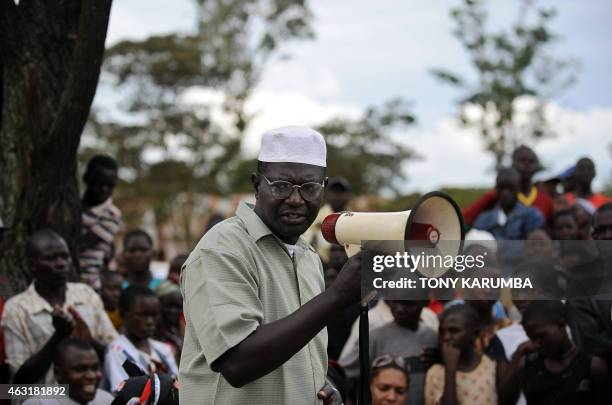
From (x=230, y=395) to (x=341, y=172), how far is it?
23.0 metres

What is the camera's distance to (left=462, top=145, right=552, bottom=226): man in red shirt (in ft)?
25.3

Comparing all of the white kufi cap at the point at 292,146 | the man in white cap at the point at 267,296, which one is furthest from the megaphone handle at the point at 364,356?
the white kufi cap at the point at 292,146

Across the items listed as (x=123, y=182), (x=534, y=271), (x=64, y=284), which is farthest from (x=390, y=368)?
(x=123, y=182)

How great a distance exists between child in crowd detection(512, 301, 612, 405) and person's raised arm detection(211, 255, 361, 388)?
2474 mm

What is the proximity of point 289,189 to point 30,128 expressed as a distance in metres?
3.47

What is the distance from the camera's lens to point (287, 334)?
2330mm

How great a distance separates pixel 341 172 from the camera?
25.4 m

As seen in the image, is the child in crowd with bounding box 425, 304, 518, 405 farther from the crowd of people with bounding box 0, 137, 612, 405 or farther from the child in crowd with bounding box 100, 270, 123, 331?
the child in crowd with bounding box 100, 270, 123, 331

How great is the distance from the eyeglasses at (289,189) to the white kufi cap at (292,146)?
8cm

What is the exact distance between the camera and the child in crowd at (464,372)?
16.5ft

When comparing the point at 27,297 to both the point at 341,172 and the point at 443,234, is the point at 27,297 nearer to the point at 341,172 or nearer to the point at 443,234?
the point at 443,234

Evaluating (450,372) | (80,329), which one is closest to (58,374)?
(80,329)

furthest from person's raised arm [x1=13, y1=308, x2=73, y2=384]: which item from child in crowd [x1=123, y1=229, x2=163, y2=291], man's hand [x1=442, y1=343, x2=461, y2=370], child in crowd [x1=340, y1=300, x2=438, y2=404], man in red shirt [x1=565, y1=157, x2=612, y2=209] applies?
man in red shirt [x1=565, y1=157, x2=612, y2=209]

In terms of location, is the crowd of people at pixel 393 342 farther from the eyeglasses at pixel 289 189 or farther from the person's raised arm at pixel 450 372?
the eyeglasses at pixel 289 189
